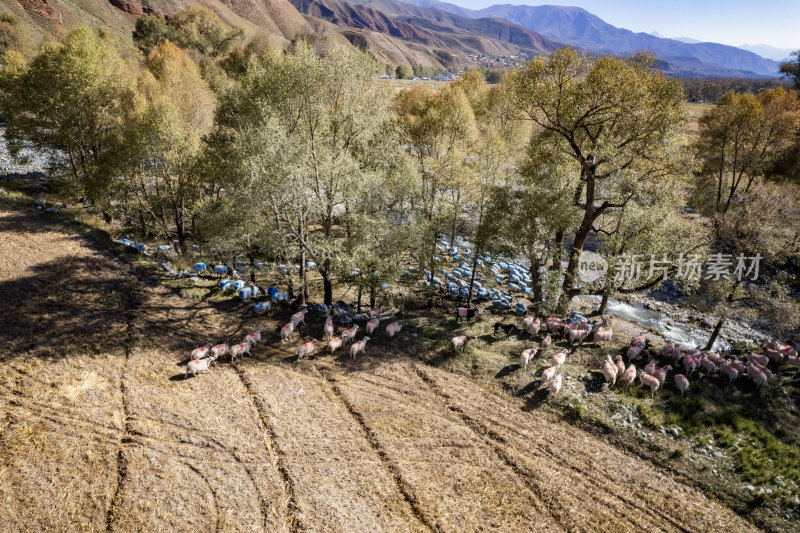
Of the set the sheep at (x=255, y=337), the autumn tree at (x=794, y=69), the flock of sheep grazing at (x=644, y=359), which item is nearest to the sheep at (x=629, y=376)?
the flock of sheep grazing at (x=644, y=359)

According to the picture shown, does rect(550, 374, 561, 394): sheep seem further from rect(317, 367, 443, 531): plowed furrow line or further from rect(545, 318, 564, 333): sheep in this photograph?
rect(317, 367, 443, 531): plowed furrow line

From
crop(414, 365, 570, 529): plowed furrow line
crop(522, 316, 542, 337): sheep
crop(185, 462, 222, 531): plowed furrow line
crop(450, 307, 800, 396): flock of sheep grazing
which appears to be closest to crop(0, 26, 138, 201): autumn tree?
crop(185, 462, 222, 531): plowed furrow line

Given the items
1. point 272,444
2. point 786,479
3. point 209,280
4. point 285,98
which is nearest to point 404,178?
point 285,98

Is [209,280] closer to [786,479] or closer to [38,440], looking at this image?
[38,440]

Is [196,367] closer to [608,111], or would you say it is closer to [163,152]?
[163,152]

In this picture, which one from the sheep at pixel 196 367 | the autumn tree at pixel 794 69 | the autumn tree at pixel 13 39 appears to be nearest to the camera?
the sheep at pixel 196 367

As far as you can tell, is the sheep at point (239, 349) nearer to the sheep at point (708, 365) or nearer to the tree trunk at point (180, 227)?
the tree trunk at point (180, 227)

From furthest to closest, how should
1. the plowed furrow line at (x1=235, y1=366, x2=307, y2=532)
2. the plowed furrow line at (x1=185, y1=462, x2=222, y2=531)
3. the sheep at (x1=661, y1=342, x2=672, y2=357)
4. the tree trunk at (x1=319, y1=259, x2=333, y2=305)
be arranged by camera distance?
1. the tree trunk at (x1=319, y1=259, x2=333, y2=305)
2. the sheep at (x1=661, y1=342, x2=672, y2=357)
3. the plowed furrow line at (x1=235, y1=366, x2=307, y2=532)
4. the plowed furrow line at (x1=185, y1=462, x2=222, y2=531)
